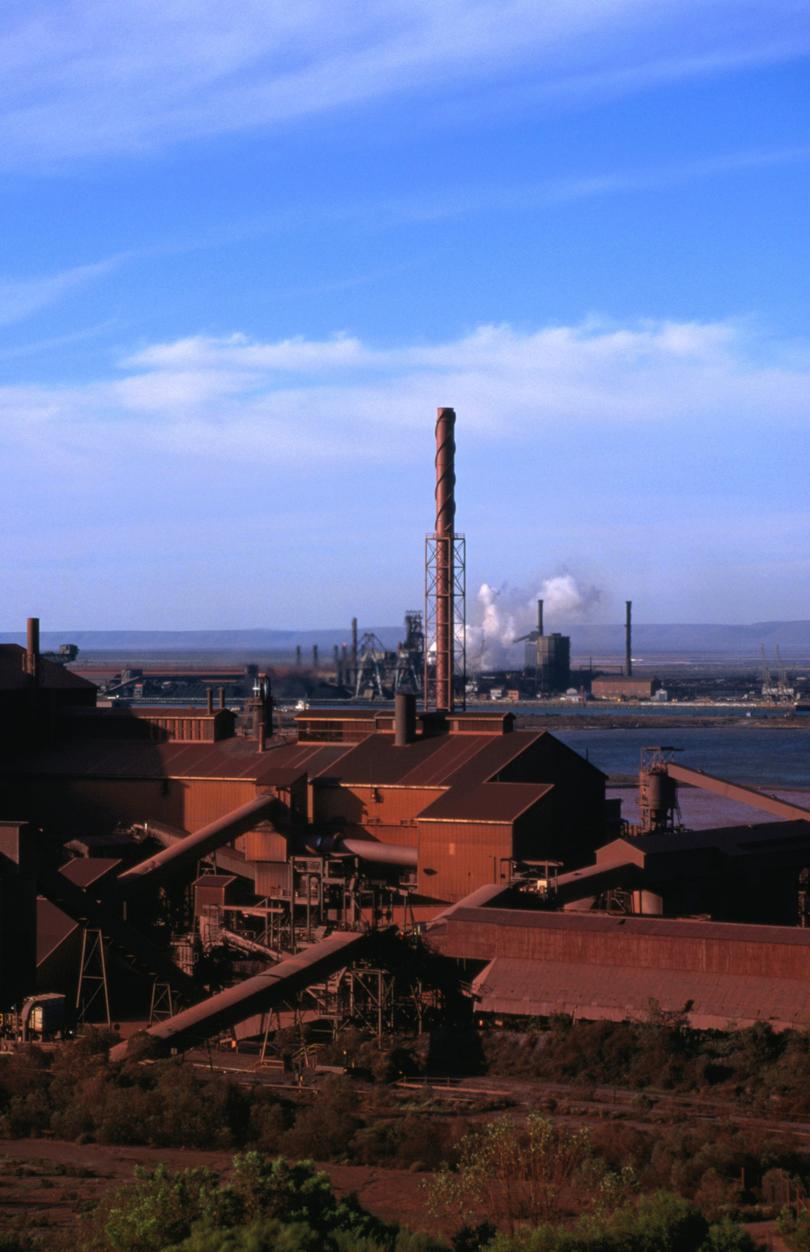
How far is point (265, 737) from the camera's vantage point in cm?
4034

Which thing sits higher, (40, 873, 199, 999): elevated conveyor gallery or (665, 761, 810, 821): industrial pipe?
(665, 761, 810, 821): industrial pipe

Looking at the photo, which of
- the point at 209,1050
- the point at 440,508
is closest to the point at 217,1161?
the point at 209,1050

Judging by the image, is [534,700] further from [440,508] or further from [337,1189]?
[337,1189]

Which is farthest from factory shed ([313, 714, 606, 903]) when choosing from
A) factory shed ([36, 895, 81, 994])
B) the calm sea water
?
the calm sea water

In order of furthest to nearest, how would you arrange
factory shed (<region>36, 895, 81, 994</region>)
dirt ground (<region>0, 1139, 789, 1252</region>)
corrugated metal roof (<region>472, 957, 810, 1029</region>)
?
factory shed (<region>36, 895, 81, 994</region>)
corrugated metal roof (<region>472, 957, 810, 1029</region>)
dirt ground (<region>0, 1139, 789, 1252</region>)

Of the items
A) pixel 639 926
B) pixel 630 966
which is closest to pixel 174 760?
pixel 639 926

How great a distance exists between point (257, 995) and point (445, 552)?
108 ft

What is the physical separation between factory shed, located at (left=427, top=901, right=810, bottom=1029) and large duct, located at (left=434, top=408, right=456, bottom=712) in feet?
87.9

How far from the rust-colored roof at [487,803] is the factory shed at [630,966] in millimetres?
4426

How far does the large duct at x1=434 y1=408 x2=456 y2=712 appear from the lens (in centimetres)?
5656

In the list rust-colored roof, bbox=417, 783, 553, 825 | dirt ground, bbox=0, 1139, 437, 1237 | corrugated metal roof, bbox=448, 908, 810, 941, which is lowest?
dirt ground, bbox=0, 1139, 437, 1237

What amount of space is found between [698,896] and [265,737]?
36.8ft

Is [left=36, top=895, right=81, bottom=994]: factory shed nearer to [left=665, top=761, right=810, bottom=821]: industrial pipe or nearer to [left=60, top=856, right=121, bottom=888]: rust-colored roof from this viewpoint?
[left=60, top=856, right=121, bottom=888]: rust-colored roof

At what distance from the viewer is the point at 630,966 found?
2686 cm
